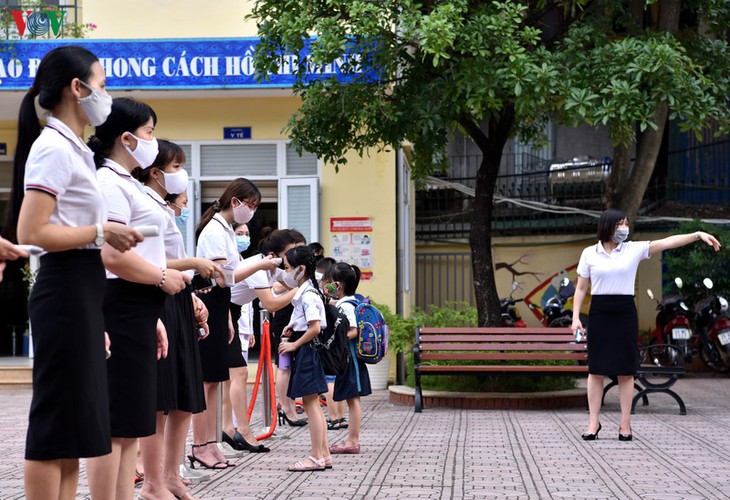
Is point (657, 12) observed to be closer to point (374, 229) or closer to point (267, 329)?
point (374, 229)

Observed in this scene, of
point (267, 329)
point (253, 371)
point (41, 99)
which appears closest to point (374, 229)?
point (253, 371)

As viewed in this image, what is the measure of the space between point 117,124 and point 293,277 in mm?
3094

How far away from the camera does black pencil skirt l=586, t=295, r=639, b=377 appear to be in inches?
381

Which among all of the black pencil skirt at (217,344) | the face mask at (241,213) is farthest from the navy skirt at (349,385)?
the face mask at (241,213)

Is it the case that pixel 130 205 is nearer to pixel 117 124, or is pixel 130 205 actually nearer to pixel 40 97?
pixel 117 124

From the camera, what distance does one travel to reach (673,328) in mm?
16594

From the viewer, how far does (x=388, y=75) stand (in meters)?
12.7

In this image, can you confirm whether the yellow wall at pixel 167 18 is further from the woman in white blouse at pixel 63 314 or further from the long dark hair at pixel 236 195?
the woman in white blouse at pixel 63 314

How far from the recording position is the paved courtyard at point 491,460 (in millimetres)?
6883

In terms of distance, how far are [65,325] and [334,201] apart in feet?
38.0

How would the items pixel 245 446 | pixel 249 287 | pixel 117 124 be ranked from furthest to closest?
pixel 245 446 < pixel 249 287 < pixel 117 124

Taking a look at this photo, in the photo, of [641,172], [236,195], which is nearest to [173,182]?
[236,195]

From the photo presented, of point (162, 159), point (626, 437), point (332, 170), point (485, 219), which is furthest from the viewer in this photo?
point (332, 170)

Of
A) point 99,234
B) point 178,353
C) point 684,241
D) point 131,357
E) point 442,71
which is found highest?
point 442,71
